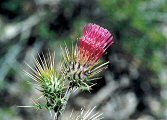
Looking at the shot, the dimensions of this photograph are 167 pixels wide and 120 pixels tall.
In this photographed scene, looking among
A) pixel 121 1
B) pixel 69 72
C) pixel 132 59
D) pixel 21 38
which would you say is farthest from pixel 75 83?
pixel 132 59

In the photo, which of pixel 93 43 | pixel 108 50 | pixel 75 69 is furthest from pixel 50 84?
pixel 108 50

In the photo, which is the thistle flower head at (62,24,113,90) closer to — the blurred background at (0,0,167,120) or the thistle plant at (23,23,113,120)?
the thistle plant at (23,23,113,120)

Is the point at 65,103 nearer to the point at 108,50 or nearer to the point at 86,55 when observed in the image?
the point at 86,55

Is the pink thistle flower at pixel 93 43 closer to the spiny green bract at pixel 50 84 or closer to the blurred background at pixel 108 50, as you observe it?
the spiny green bract at pixel 50 84

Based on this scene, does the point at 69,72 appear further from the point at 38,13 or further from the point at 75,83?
the point at 38,13

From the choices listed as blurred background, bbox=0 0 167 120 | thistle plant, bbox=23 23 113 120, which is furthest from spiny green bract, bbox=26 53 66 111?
blurred background, bbox=0 0 167 120

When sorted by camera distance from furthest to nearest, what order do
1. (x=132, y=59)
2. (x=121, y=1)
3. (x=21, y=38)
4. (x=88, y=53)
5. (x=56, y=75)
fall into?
(x=132, y=59) < (x=21, y=38) < (x=121, y=1) < (x=56, y=75) < (x=88, y=53)
